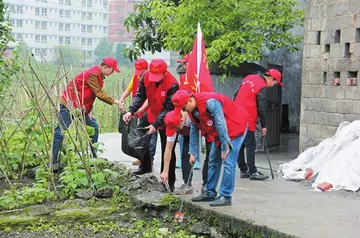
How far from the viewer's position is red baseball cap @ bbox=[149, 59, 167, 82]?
7.73 metres

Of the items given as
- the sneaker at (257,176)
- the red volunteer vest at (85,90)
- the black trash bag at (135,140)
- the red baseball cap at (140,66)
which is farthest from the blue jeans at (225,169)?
the red volunteer vest at (85,90)

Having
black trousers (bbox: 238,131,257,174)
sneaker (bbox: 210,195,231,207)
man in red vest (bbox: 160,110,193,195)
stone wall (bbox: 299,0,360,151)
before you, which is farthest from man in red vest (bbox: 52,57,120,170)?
stone wall (bbox: 299,0,360,151)

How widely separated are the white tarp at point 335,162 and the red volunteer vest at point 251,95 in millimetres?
1046

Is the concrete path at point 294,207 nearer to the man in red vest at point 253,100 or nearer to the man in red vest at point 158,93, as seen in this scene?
the man in red vest at point 253,100

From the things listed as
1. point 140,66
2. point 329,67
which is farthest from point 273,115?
point 140,66

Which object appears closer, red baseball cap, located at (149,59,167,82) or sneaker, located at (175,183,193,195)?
red baseball cap, located at (149,59,167,82)

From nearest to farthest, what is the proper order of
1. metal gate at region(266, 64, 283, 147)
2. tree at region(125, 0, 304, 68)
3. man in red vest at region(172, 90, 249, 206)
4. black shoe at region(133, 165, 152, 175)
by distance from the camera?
1. man in red vest at region(172, 90, 249, 206)
2. black shoe at region(133, 165, 152, 175)
3. tree at region(125, 0, 304, 68)
4. metal gate at region(266, 64, 283, 147)

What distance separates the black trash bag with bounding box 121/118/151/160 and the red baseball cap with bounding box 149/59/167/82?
101 centimetres

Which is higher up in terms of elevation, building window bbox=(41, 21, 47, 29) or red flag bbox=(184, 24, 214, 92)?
building window bbox=(41, 21, 47, 29)

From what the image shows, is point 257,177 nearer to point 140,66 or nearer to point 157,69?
point 140,66

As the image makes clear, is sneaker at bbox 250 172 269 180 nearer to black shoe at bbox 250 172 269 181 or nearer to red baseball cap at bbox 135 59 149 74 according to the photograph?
black shoe at bbox 250 172 269 181

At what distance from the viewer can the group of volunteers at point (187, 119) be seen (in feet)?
23.4

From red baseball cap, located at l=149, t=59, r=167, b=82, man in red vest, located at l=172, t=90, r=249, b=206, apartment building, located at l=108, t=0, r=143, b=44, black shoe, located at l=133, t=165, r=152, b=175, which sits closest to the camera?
man in red vest, located at l=172, t=90, r=249, b=206

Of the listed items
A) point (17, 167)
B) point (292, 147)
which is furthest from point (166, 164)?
point (292, 147)
